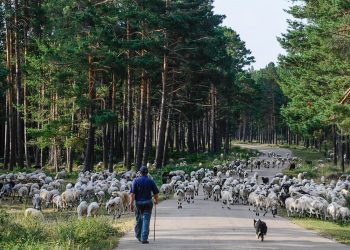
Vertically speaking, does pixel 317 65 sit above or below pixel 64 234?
above

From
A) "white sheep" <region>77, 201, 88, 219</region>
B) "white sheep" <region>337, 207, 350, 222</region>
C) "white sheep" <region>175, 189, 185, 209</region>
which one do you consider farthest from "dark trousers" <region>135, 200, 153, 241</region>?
"white sheep" <region>337, 207, 350, 222</region>

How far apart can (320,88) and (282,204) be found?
2270 cm

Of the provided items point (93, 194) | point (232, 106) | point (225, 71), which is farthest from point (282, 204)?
point (232, 106)

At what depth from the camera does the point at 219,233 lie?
14.7 m

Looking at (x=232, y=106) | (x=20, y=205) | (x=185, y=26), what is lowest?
(x=20, y=205)

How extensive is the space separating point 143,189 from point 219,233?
2896 mm

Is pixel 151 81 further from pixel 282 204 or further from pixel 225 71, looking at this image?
pixel 282 204

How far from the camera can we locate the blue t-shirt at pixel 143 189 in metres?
13.1

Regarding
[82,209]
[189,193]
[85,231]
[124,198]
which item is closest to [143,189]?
[85,231]

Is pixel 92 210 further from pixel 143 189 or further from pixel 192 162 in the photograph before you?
pixel 192 162

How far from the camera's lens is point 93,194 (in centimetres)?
2428

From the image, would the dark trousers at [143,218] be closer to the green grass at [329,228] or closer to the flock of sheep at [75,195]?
the green grass at [329,228]

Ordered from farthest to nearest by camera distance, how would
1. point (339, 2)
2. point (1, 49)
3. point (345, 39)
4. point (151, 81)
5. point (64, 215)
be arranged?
point (1, 49) < point (151, 81) < point (339, 2) < point (345, 39) < point (64, 215)

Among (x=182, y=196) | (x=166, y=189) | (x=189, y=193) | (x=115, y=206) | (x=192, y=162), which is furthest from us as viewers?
(x=192, y=162)
